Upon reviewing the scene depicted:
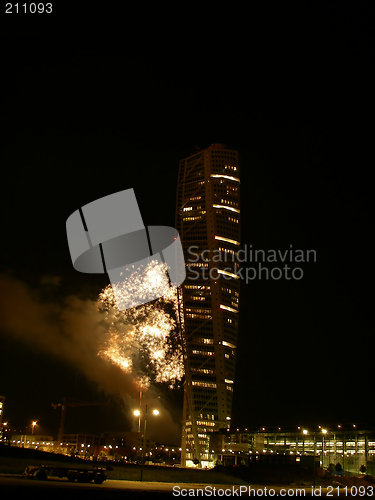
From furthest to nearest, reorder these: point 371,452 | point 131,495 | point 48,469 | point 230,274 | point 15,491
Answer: point 230,274, point 371,452, point 48,469, point 131,495, point 15,491

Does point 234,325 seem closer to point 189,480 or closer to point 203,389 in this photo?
point 203,389

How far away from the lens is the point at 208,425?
148875 mm

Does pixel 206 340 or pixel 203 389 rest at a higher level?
pixel 206 340

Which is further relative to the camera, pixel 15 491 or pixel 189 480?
pixel 189 480

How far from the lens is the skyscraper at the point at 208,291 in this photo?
151000mm

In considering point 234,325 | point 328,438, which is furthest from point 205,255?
point 328,438

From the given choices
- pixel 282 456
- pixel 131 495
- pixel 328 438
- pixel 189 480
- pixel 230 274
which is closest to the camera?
pixel 131 495

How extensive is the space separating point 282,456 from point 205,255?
9634 centimetres

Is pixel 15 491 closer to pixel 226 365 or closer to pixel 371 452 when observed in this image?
pixel 371 452

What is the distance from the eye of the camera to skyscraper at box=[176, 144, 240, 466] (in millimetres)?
151000

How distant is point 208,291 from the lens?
516 ft

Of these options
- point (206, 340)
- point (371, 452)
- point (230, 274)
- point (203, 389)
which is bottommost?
point (371, 452)

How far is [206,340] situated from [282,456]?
84419 millimetres

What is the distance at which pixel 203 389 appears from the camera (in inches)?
6029
